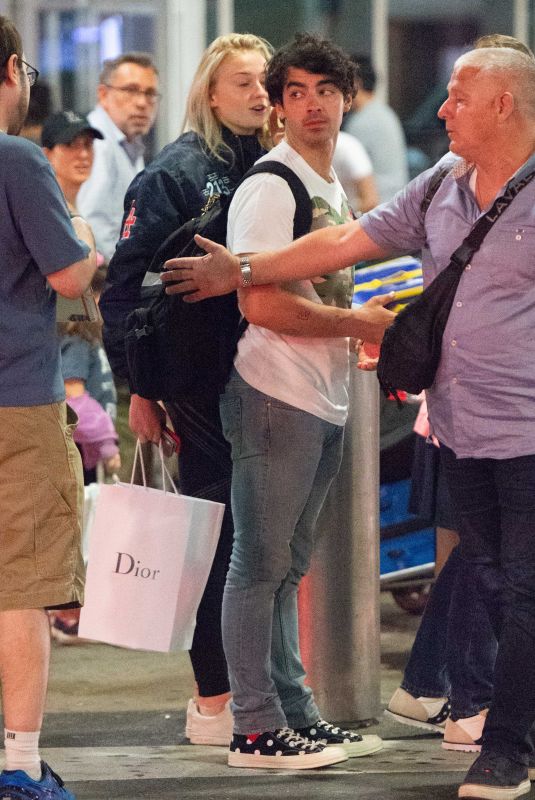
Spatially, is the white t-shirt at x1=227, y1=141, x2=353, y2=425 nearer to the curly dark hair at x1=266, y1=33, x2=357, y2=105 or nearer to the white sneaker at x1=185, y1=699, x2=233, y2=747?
the curly dark hair at x1=266, y1=33, x2=357, y2=105

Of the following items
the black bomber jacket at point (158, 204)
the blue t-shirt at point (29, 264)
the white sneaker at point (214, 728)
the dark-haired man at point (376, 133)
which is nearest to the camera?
the blue t-shirt at point (29, 264)

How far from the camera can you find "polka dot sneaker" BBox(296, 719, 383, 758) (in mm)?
4680

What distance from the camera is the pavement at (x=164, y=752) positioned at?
4.26 metres

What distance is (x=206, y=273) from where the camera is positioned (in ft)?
14.0

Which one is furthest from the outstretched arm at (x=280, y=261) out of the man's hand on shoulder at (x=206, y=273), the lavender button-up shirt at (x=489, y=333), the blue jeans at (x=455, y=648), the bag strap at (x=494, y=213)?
the blue jeans at (x=455, y=648)

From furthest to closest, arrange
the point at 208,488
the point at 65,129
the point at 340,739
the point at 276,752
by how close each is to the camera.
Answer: the point at 65,129 → the point at 208,488 → the point at 340,739 → the point at 276,752

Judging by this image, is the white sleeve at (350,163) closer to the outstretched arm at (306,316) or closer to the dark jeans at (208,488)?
the dark jeans at (208,488)

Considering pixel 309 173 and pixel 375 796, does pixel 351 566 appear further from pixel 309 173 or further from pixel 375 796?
pixel 309 173

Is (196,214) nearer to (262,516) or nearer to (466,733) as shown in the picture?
(262,516)

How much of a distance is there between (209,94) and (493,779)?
2245 mm

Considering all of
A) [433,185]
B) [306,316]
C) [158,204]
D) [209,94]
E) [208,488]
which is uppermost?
[209,94]

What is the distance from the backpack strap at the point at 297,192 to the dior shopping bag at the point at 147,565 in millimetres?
838

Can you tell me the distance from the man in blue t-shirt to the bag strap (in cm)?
94

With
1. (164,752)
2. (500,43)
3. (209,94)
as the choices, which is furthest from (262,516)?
(500,43)
